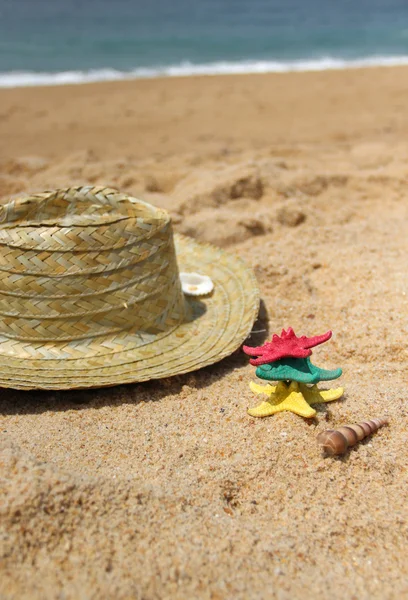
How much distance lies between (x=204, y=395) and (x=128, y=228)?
897 mm

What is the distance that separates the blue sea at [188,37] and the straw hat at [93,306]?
10.7 meters

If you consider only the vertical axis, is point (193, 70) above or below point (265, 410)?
below

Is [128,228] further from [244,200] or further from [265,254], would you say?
[244,200]

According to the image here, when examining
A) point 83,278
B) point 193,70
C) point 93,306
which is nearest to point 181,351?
point 93,306

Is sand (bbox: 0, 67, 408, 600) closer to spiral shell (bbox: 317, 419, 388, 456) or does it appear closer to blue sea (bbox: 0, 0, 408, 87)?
spiral shell (bbox: 317, 419, 388, 456)

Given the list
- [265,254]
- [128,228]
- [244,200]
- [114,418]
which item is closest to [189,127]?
[244,200]

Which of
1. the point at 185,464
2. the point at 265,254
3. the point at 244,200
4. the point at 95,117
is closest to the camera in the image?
the point at 185,464

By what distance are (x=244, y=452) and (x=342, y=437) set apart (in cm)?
40

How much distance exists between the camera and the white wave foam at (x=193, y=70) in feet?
41.2

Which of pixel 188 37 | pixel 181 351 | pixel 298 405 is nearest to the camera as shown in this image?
pixel 298 405

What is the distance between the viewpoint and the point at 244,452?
238 cm

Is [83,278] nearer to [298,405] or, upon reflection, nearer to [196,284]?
[196,284]

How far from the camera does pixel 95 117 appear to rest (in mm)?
8906

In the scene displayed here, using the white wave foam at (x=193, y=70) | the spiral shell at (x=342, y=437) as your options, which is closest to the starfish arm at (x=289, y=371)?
the spiral shell at (x=342, y=437)
